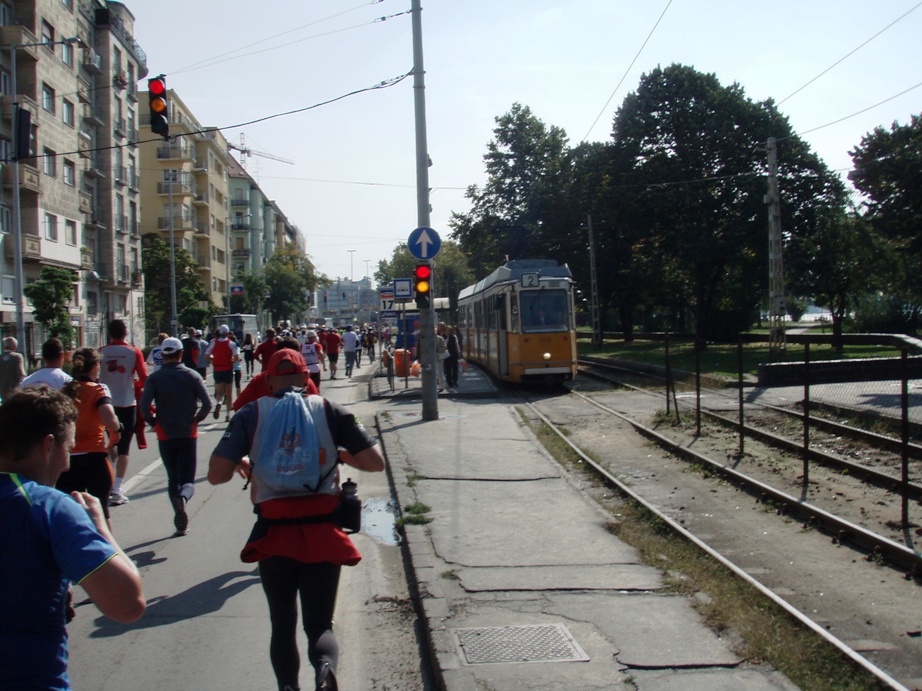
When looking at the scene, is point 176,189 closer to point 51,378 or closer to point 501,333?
point 501,333

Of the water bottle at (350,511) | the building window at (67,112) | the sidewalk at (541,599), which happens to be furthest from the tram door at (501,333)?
the building window at (67,112)

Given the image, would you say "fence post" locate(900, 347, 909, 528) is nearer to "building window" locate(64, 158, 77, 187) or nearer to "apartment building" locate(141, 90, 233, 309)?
"building window" locate(64, 158, 77, 187)

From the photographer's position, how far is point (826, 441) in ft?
40.9

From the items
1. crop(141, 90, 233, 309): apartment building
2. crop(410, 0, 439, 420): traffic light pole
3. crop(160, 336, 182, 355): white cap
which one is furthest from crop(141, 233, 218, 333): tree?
crop(160, 336, 182, 355): white cap

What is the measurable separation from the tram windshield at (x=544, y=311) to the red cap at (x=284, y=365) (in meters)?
17.5

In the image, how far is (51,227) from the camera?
3794 centimetres

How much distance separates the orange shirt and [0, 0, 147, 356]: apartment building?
2323 cm

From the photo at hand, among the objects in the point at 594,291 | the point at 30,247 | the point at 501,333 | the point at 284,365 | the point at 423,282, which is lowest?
the point at 284,365

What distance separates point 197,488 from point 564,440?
579cm

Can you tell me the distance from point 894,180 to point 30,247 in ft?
105

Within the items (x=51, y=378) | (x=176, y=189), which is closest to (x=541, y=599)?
(x=51, y=378)

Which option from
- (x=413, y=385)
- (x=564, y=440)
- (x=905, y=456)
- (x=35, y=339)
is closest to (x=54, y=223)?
(x=35, y=339)

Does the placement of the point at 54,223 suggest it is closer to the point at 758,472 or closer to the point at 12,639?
the point at 758,472

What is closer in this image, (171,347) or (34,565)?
(34,565)
